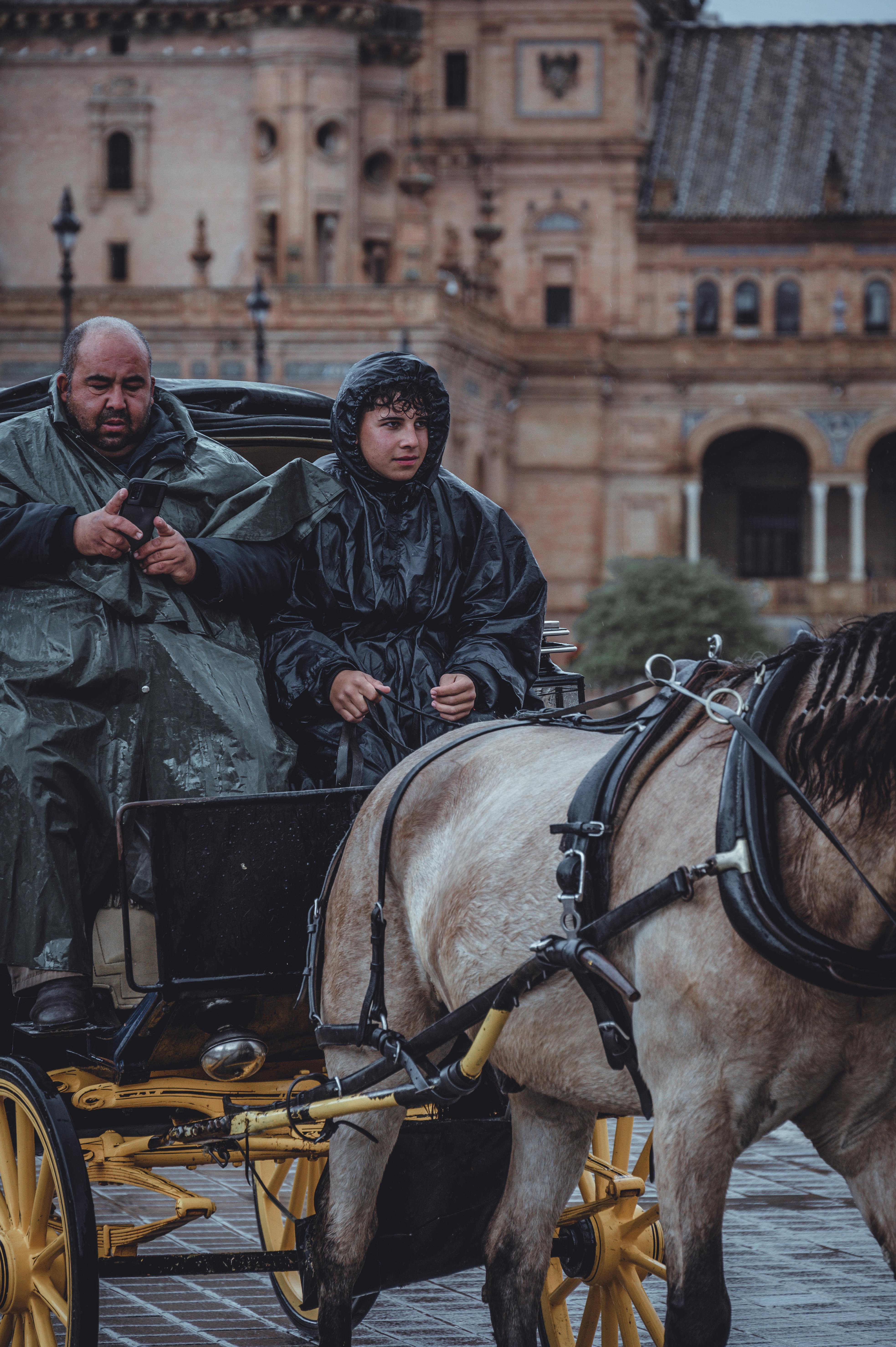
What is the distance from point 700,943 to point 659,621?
137 feet

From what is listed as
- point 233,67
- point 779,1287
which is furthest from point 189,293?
point 779,1287

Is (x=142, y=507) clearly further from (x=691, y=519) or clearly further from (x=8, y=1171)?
(x=691, y=519)

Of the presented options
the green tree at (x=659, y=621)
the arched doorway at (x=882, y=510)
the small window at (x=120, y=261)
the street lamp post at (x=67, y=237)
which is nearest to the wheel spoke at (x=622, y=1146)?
the street lamp post at (x=67, y=237)

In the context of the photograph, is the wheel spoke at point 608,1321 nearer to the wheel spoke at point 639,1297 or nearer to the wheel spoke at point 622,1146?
the wheel spoke at point 639,1297

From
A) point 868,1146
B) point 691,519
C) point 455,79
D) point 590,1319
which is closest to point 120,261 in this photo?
point 455,79

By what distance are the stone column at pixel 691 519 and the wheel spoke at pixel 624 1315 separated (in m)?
53.9

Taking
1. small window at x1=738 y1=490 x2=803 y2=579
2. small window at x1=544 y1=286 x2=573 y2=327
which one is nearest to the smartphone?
small window at x1=544 y1=286 x2=573 y2=327

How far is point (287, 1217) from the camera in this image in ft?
18.2

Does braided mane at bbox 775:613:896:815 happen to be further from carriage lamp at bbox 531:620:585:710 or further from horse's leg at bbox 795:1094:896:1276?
carriage lamp at bbox 531:620:585:710

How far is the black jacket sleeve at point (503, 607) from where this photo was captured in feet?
15.6

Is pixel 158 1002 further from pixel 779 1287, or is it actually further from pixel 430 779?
pixel 779 1287

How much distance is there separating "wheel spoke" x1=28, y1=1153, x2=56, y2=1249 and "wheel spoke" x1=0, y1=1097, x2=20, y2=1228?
0.05 meters

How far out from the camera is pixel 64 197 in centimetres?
2805

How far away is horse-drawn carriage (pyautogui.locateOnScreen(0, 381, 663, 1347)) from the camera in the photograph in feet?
14.6
